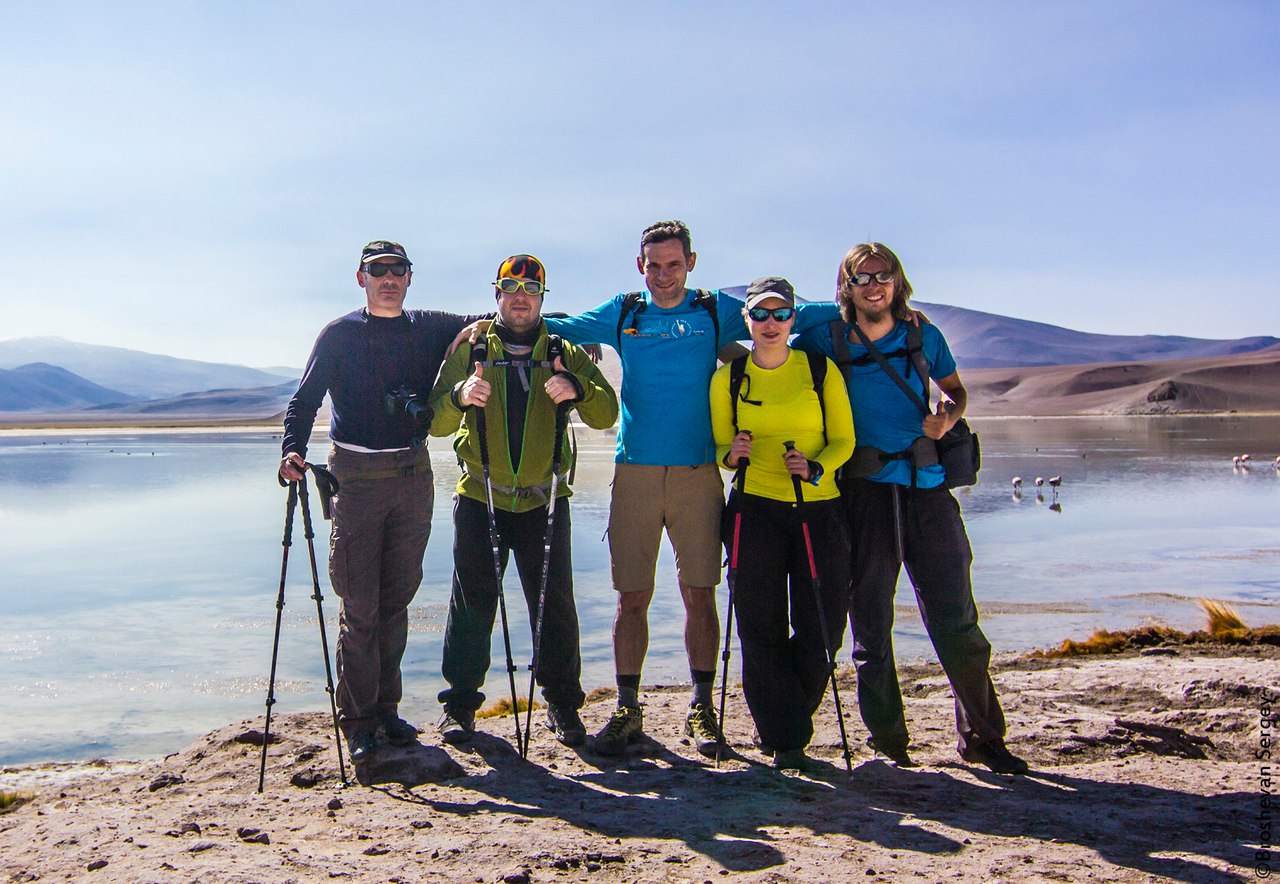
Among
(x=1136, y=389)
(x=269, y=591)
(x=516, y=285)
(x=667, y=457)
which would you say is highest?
(x=1136, y=389)

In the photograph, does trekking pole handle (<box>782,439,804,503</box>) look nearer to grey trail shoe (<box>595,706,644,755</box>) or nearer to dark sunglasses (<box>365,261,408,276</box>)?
grey trail shoe (<box>595,706,644,755</box>)

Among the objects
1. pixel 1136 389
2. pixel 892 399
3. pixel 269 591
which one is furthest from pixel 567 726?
pixel 1136 389

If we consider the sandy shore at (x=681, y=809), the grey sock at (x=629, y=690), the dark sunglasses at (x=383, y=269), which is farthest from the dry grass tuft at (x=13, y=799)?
the dark sunglasses at (x=383, y=269)

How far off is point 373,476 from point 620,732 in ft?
5.70

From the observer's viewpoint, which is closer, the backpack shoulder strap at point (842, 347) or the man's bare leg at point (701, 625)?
the backpack shoulder strap at point (842, 347)

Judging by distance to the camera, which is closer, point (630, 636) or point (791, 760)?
point (791, 760)

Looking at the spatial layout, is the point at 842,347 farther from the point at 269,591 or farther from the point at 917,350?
the point at 269,591

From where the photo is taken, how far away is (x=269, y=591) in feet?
35.4

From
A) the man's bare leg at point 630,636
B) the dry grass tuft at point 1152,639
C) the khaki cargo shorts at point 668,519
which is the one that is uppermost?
the khaki cargo shorts at point 668,519

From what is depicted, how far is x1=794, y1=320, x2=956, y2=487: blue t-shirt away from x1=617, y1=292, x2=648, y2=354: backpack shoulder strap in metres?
1.07

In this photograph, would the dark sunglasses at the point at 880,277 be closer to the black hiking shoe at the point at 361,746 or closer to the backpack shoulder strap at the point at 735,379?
the backpack shoulder strap at the point at 735,379

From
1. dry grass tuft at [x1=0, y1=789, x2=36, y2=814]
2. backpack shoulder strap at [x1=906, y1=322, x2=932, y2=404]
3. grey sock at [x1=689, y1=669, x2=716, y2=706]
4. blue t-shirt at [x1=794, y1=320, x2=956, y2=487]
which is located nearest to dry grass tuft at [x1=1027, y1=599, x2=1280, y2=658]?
grey sock at [x1=689, y1=669, x2=716, y2=706]

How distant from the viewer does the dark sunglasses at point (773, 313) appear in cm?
440

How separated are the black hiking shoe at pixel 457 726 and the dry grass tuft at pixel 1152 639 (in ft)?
15.0
